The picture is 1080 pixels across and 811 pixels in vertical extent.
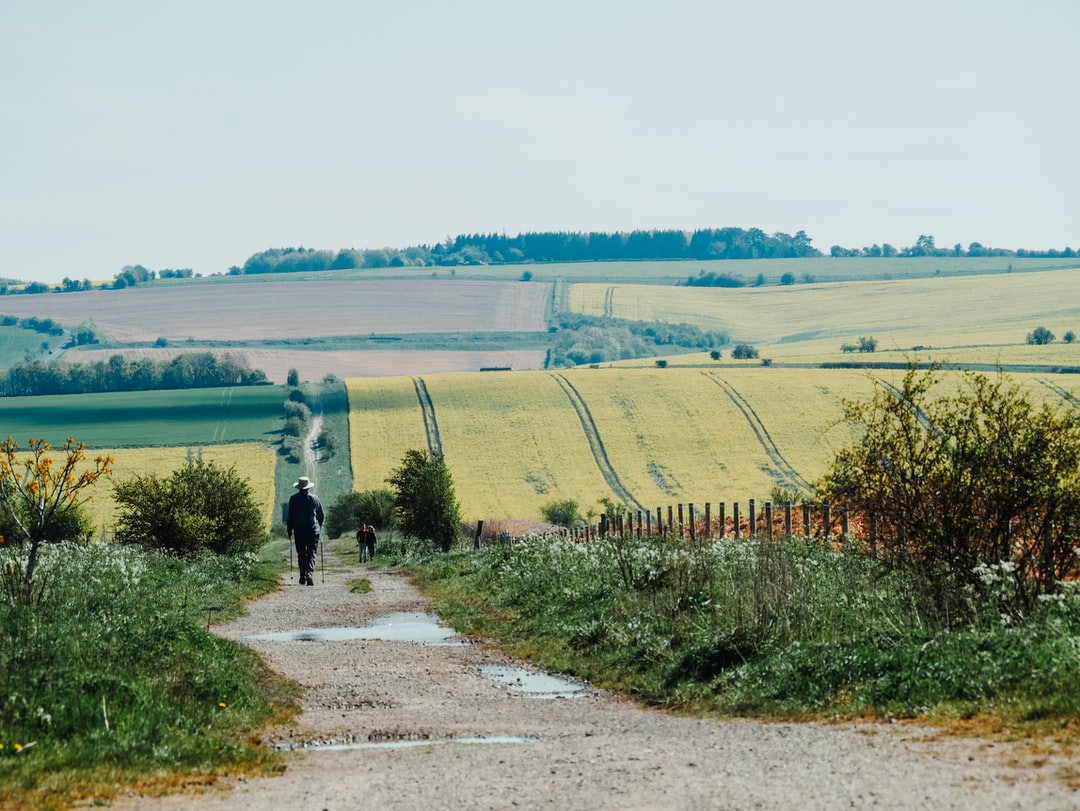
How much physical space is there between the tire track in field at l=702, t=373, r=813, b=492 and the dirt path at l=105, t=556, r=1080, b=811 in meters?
64.8

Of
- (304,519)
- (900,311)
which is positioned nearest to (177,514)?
(304,519)

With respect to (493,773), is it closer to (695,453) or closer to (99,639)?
(99,639)

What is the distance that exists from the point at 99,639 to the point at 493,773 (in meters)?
5.15

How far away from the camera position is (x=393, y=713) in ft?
40.3

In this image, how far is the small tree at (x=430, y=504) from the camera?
51500 millimetres

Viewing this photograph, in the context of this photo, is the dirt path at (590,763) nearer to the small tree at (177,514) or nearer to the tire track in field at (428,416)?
the small tree at (177,514)

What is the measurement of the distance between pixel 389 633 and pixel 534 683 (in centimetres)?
544

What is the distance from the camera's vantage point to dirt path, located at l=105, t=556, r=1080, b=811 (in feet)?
25.9

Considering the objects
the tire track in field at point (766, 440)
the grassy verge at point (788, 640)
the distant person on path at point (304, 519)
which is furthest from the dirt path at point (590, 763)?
the tire track in field at point (766, 440)

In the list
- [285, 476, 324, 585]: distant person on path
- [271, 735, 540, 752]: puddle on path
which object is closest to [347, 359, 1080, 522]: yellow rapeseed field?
[285, 476, 324, 585]: distant person on path

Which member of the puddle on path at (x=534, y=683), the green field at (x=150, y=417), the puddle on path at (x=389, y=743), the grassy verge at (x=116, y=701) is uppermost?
the grassy verge at (x=116, y=701)

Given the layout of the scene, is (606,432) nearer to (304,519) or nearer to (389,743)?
(304,519)

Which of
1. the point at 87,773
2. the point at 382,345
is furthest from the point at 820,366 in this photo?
the point at 87,773

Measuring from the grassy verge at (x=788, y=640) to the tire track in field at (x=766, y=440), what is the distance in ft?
189
